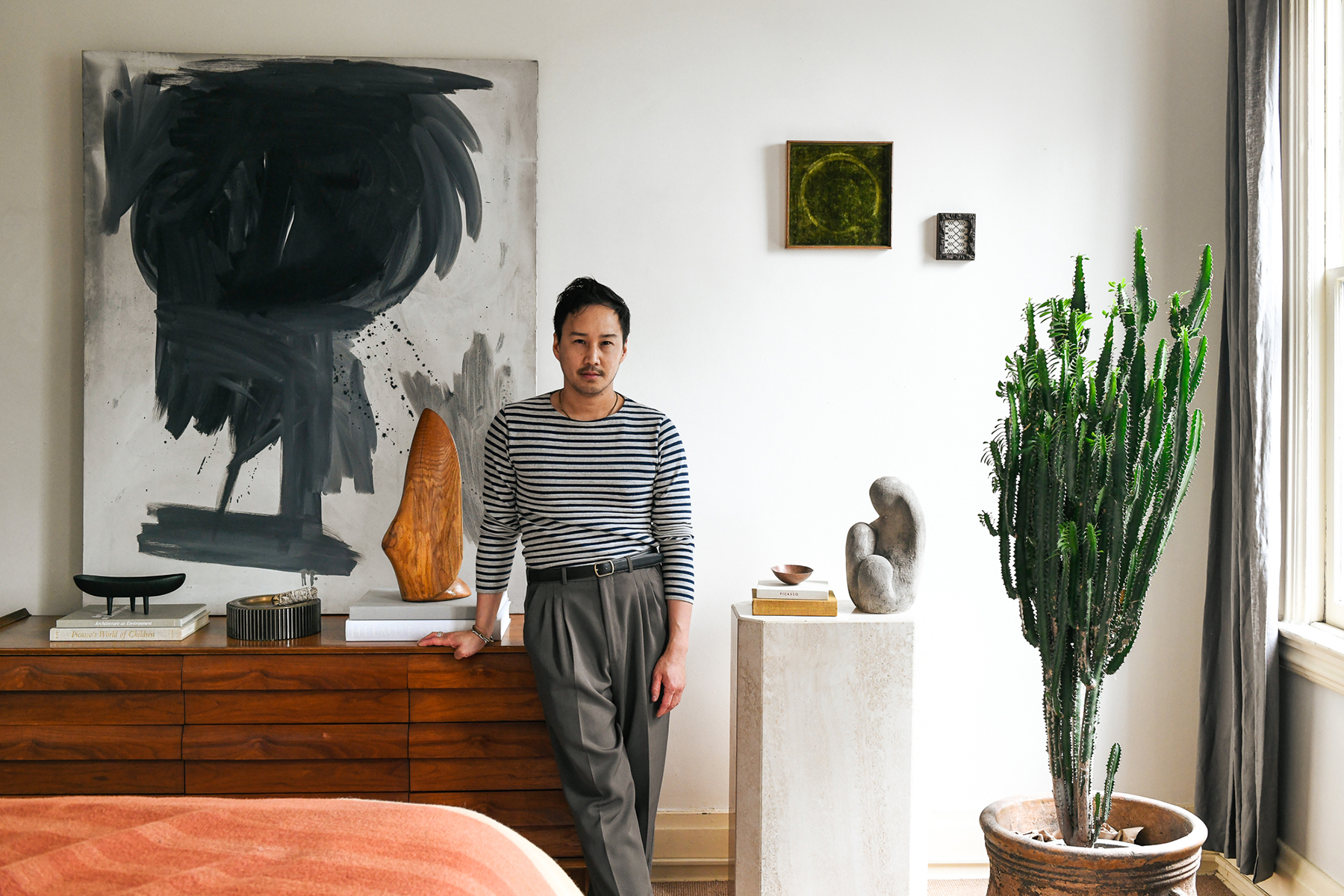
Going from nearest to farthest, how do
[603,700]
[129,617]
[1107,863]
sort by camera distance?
[1107,863] → [603,700] → [129,617]

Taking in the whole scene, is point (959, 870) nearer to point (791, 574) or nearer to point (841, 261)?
point (791, 574)

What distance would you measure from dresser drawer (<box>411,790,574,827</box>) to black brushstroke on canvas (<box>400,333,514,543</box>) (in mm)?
713

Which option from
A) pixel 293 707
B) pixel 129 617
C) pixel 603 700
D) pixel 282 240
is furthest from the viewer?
pixel 282 240

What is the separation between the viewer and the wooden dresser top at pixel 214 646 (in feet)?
6.97

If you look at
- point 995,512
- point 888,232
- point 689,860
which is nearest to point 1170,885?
point 995,512

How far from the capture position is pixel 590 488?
207 centimetres

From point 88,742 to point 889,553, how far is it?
1921 mm

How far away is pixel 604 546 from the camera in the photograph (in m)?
2.06

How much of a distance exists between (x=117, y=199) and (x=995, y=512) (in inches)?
100

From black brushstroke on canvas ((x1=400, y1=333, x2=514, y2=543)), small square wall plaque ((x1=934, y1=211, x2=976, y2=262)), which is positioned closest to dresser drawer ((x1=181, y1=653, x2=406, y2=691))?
black brushstroke on canvas ((x1=400, y1=333, x2=514, y2=543))

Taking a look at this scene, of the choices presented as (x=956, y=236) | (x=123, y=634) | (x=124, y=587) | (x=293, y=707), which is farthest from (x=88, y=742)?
(x=956, y=236)

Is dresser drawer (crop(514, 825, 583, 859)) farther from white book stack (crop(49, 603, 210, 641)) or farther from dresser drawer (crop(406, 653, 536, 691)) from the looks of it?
white book stack (crop(49, 603, 210, 641))

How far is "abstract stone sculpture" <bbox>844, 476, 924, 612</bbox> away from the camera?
7.19 feet

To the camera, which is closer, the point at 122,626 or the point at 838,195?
the point at 122,626
